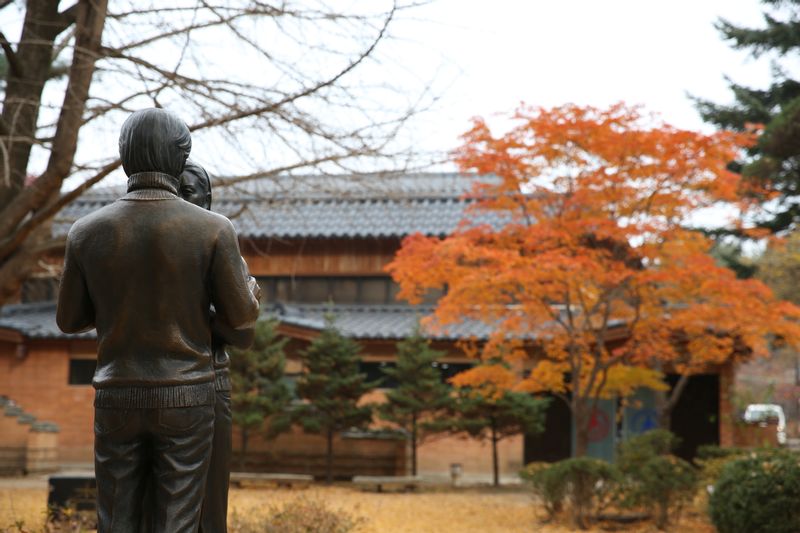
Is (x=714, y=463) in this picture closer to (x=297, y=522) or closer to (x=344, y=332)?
(x=344, y=332)

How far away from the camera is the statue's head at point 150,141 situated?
12.7 feet

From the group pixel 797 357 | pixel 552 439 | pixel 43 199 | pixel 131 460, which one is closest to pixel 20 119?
pixel 43 199

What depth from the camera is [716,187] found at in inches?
530

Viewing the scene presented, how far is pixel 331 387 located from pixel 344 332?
82.4 inches

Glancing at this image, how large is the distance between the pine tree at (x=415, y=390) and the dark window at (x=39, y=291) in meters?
11.8

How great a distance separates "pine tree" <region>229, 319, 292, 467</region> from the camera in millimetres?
18781

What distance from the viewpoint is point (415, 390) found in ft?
61.4

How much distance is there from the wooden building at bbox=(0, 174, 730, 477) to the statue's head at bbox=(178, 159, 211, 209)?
42.6 ft

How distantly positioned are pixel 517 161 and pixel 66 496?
25.2ft

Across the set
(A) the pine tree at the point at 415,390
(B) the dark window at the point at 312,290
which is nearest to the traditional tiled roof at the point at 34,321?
(B) the dark window at the point at 312,290

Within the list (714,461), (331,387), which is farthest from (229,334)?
(331,387)

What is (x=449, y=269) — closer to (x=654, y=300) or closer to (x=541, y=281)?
(x=541, y=281)

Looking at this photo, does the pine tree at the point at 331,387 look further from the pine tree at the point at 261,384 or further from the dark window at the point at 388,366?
the dark window at the point at 388,366

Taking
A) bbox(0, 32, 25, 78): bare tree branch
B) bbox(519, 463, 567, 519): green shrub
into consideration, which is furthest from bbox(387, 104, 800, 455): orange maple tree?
bbox(0, 32, 25, 78): bare tree branch
